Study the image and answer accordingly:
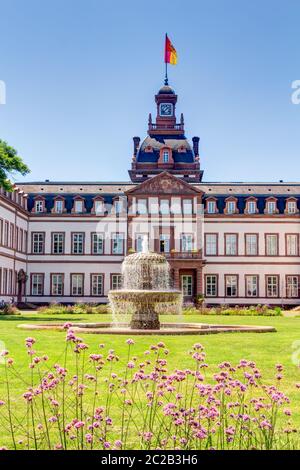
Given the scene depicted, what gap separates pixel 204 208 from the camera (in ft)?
191

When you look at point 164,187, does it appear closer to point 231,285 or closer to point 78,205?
point 78,205

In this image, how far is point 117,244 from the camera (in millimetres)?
58656

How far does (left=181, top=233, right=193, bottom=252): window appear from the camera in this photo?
56625mm

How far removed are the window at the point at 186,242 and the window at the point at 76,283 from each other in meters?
10.1

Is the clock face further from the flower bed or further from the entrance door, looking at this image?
the flower bed

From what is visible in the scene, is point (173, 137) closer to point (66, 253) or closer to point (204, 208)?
point (204, 208)

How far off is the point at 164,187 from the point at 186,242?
5435 mm

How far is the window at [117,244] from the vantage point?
2301 inches

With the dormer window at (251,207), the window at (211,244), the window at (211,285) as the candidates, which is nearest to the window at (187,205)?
the window at (211,244)

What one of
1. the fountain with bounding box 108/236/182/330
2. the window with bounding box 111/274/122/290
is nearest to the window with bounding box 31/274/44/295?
the window with bounding box 111/274/122/290

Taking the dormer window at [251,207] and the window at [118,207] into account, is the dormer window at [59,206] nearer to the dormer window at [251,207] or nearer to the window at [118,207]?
the window at [118,207]

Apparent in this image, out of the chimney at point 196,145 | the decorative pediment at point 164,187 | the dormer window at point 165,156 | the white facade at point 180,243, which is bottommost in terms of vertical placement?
the white facade at point 180,243
